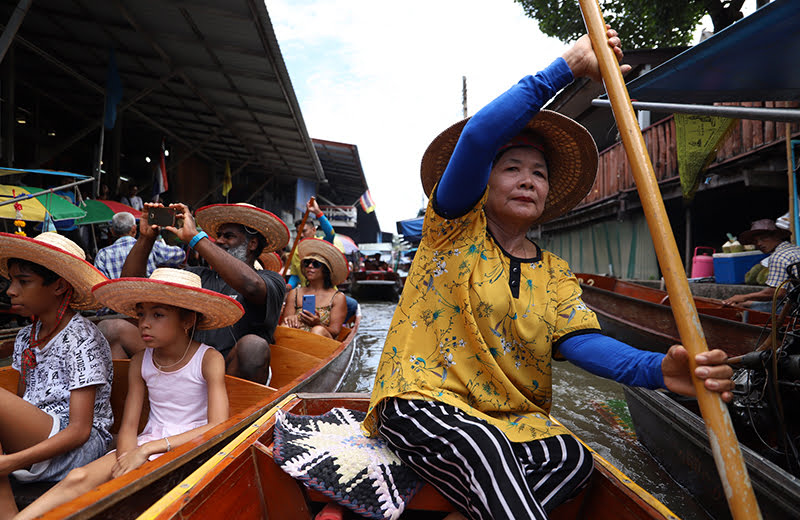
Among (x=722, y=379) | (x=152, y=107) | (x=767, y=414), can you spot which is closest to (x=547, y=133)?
(x=722, y=379)

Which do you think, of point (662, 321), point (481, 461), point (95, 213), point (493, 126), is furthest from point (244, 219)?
point (662, 321)

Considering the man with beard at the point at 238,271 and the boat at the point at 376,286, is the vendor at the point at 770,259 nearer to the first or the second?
the man with beard at the point at 238,271

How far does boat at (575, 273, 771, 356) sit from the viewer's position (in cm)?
409

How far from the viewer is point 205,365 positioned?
2072 millimetres

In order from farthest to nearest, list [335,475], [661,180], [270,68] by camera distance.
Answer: [661,180] → [270,68] → [335,475]

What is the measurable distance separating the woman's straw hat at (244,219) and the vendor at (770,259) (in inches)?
179

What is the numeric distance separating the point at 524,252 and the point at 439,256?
0.38 metres

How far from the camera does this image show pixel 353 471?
1.39m

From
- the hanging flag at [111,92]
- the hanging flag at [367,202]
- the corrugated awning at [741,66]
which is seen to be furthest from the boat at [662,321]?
the hanging flag at [367,202]

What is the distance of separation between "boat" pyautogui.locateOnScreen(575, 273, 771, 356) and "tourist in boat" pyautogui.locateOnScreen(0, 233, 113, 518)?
14.2 ft

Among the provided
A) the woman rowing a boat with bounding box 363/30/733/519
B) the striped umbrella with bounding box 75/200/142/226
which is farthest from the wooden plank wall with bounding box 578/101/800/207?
the striped umbrella with bounding box 75/200/142/226

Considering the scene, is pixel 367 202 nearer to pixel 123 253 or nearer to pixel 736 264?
pixel 736 264

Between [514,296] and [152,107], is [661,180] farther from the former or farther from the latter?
[152,107]

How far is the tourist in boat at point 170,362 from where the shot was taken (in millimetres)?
1899
